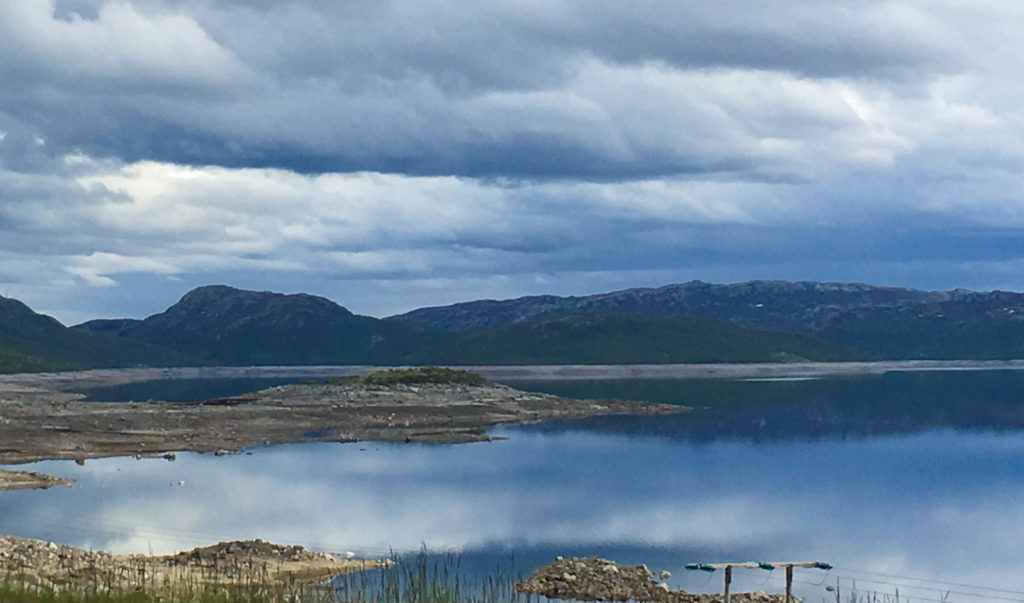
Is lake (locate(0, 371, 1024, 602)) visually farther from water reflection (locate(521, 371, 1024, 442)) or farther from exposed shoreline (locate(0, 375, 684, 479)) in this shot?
exposed shoreline (locate(0, 375, 684, 479))

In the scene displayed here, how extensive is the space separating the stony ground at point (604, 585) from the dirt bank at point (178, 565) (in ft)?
18.2

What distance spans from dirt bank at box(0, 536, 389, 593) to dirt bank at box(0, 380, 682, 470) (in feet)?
116

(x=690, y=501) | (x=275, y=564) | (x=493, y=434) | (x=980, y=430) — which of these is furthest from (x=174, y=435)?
(x=980, y=430)

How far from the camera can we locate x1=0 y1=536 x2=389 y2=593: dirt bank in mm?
31984

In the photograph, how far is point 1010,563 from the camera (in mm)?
41656

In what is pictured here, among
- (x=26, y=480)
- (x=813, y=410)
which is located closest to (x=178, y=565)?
(x=26, y=480)

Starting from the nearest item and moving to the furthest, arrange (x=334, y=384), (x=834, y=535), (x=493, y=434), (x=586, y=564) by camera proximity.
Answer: (x=586, y=564) → (x=834, y=535) → (x=493, y=434) → (x=334, y=384)

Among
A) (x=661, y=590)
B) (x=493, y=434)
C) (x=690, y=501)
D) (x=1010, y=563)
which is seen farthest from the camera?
(x=493, y=434)

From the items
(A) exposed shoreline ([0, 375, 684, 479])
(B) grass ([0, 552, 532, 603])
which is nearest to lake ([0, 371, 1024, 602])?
(B) grass ([0, 552, 532, 603])

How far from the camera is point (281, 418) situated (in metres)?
104

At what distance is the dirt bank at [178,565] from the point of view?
1259 inches

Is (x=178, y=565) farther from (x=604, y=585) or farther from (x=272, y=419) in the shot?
(x=272, y=419)

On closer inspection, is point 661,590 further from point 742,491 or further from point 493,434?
point 493,434

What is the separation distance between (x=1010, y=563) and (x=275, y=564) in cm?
2553
